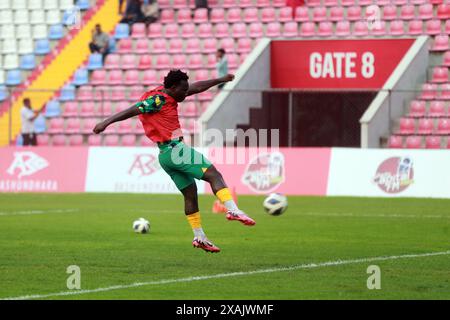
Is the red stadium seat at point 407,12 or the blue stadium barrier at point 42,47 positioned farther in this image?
the blue stadium barrier at point 42,47

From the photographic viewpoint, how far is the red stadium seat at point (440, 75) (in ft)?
108

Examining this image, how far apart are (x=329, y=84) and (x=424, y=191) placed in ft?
27.7

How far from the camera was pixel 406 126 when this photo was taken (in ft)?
104

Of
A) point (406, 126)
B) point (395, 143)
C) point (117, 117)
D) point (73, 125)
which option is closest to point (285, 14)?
point (406, 126)

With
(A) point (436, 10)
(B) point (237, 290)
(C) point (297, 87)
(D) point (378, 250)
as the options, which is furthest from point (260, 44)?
(B) point (237, 290)

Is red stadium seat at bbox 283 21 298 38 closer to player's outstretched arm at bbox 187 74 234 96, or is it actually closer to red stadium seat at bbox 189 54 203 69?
red stadium seat at bbox 189 54 203 69

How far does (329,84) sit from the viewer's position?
3497cm

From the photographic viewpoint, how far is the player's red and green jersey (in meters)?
14.1

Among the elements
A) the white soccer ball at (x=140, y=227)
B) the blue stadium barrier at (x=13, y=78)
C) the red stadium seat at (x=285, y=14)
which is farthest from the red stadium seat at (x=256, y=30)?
the white soccer ball at (x=140, y=227)

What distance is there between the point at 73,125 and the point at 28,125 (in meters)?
2.39

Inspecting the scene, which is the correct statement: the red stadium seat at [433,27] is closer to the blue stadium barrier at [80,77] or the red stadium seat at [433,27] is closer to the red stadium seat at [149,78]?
the red stadium seat at [149,78]

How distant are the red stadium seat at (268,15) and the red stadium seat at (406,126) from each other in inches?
268

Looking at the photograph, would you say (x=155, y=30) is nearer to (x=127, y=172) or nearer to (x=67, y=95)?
(x=67, y=95)
